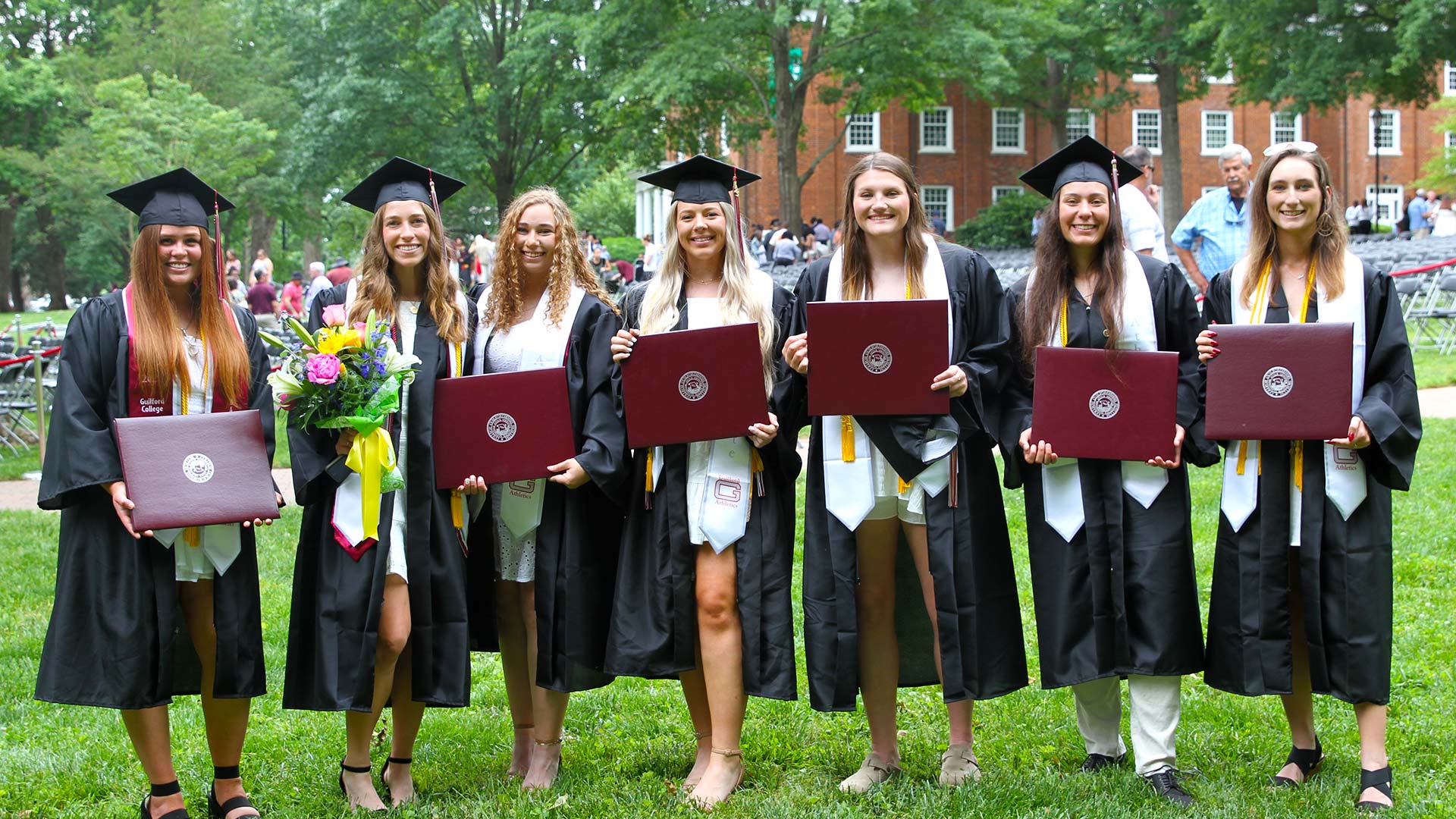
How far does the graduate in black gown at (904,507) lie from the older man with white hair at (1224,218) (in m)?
3.95

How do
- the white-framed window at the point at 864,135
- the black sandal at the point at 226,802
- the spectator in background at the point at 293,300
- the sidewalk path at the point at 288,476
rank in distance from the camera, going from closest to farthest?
the black sandal at the point at 226,802 → the sidewalk path at the point at 288,476 → the spectator in background at the point at 293,300 → the white-framed window at the point at 864,135

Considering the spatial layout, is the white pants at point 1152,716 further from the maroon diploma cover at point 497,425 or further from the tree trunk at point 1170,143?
the tree trunk at point 1170,143

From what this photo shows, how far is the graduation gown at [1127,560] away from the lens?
4.11 meters

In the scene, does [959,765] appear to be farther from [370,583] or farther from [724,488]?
[370,583]

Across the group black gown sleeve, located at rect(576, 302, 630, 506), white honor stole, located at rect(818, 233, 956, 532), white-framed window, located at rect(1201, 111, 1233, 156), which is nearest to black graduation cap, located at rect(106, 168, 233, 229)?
black gown sleeve, located at rect(576, 302, 630, 506)

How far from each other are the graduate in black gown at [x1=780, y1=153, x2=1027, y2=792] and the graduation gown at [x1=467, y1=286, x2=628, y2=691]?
61 cm

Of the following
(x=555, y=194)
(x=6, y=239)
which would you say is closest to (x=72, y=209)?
(x=6, y=239)

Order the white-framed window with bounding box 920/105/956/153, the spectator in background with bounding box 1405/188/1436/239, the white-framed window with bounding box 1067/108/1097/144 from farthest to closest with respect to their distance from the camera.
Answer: the white-framed window with bounding box 920/105/956/153 < the white-framed window with bounding box 1067/108/1097/144 < the spectator in background with bounding box 1405/188/1436/239

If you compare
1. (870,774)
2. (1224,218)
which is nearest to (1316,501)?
(870,774)

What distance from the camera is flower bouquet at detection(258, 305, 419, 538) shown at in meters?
3.93

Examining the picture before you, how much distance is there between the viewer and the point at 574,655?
4316 mm

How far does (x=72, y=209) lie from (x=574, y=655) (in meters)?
39.6

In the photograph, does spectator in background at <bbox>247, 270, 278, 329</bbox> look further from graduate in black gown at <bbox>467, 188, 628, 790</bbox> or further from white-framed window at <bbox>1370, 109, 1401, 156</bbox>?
white-framed window at <bbox>1370, 109, 1401, 156</bbox>

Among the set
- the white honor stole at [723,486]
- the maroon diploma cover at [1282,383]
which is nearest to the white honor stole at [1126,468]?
the maroon diploma cover at [1282,383]
